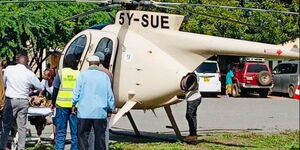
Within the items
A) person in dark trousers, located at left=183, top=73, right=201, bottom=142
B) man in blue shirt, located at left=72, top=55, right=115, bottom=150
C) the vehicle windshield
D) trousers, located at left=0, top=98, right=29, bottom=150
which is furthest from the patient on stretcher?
the vehicle windshield

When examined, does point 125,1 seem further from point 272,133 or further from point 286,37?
point 286,37

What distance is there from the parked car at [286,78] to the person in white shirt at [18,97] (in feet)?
73.7

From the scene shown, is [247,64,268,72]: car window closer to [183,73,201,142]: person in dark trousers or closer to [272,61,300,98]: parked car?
[272,61,300,98]: parked car

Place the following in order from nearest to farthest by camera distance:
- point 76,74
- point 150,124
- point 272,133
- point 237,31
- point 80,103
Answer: point 80,103, point 76,74, point 272,133, point 150,124, point 237,31

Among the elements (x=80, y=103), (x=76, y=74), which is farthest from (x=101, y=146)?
(x=76, y=74)

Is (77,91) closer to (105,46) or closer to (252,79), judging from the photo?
(105,46)

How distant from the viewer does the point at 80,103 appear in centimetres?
998

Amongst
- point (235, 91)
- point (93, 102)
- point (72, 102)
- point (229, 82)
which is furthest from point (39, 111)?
point (235, 91)

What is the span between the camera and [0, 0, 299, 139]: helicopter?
500 inches

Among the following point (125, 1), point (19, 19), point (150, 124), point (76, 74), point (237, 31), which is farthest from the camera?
point (237, 31)

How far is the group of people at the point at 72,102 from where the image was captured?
995cm

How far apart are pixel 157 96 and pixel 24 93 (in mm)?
2879

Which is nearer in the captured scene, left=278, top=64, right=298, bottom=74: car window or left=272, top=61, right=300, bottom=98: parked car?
left=272, top=61, right=300, bottom=98: parked car

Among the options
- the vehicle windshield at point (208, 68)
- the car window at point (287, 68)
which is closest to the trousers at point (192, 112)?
the vehicle windshield at point (208, 68)
